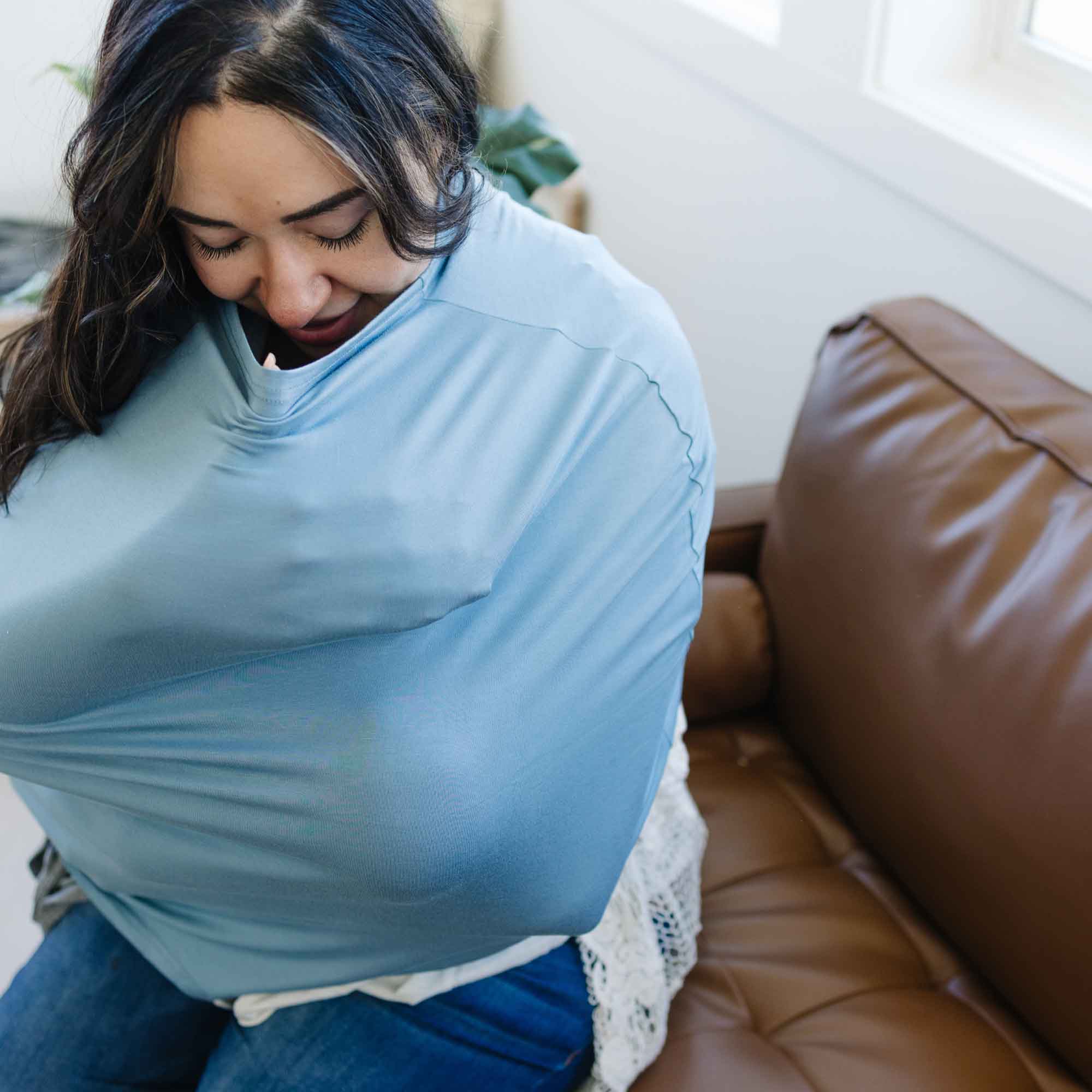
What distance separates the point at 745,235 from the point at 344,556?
1.24 m

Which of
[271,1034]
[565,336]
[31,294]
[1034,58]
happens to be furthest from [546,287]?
[31,294]

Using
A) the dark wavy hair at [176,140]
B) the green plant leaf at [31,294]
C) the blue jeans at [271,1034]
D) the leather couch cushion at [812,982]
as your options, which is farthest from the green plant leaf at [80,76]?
the leather couch cushion at [812,982]

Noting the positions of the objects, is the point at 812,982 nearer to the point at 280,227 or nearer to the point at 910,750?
the point at 910,750

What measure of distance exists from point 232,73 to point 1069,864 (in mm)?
826

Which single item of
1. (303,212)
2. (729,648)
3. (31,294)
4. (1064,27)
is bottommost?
(729,648)

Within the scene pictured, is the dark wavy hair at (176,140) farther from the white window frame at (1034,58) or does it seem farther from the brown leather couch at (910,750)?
the white window frame at (1034,58)

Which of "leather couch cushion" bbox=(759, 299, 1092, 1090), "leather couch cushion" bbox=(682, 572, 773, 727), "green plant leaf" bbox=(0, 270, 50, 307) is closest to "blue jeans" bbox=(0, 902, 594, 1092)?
"leather couch cushion" bbox=(759, 299, 1092, 1090)

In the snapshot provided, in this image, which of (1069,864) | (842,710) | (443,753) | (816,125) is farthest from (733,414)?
(443,753)

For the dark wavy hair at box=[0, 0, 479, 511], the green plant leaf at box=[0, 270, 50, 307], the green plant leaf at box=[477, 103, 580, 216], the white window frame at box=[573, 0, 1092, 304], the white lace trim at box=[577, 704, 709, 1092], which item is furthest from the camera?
the green plant leaf at box=[0, 270, 50, 307]

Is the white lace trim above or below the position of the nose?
below

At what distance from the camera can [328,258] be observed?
32.0 inches

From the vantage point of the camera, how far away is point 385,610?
74 centimetres

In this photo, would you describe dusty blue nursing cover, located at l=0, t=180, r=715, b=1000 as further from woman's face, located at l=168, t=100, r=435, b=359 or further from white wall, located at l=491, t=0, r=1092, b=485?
white wall, located at l=491, t=0, r=1092, b=485

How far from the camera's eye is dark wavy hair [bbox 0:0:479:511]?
70cm
